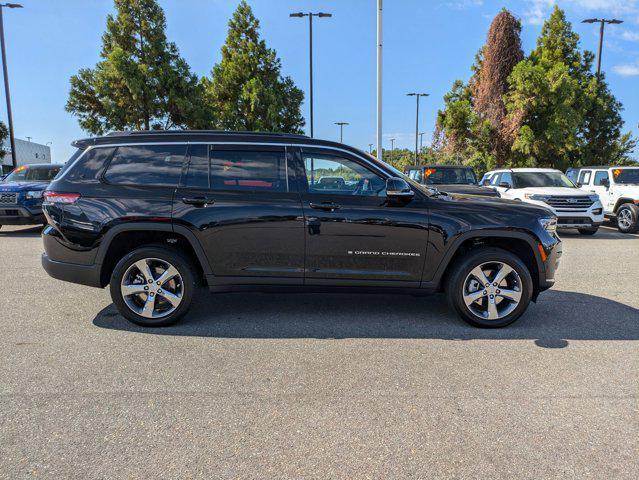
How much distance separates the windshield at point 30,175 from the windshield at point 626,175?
50.0 ft

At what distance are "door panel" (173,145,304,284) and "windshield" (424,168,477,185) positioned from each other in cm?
1007

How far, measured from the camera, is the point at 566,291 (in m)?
5.94

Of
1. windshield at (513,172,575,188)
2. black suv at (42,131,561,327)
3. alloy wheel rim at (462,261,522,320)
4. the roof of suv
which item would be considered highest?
the roof of suv

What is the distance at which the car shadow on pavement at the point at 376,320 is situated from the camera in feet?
14.0

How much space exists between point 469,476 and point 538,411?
2.94 feet

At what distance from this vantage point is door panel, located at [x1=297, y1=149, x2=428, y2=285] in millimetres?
4273

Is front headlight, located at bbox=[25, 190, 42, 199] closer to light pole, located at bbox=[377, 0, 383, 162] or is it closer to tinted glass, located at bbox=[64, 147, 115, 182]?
tinted glass, located at bbox=[64, 147, 115, 182]

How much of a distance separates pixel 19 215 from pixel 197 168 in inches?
333

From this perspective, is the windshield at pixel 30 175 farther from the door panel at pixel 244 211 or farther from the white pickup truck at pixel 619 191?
the white pickup truck at pixel 619 191

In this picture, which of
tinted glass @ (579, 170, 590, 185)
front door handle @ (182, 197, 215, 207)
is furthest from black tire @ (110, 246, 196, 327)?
tinted glass @ (579, 170, 590, 185)

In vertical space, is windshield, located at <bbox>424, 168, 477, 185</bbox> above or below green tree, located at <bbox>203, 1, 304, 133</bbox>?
below

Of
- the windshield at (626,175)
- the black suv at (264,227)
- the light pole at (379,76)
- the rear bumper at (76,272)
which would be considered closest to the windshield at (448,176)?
the light pole at (379,76)

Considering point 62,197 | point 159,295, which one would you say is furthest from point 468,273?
point 62,197

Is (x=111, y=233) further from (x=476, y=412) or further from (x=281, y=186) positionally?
(x=476, y=412)
